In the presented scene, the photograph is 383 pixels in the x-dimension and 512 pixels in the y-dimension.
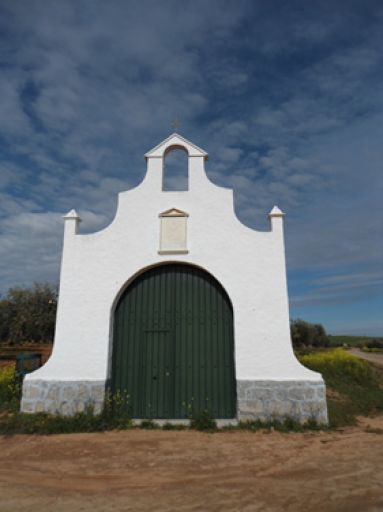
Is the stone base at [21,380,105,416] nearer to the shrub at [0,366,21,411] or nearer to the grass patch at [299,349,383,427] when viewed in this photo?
the shrub at [0,366,21,411]

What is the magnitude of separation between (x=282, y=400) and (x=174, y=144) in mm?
6166

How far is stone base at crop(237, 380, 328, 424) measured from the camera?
22.0 ft

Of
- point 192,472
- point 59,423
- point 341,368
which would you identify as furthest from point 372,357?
point 192,472

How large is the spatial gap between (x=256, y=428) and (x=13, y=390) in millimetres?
5968

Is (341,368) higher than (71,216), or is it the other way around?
(71,216)

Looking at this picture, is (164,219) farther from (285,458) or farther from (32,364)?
(32,364)

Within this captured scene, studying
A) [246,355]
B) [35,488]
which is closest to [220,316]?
[246,355]

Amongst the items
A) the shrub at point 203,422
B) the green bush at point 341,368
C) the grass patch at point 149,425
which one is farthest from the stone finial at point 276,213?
the green bush at point 341,368

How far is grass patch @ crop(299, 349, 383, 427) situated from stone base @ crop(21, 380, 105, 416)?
15.8 ft

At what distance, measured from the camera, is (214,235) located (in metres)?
7.66

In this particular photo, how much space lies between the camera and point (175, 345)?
7512 millimetres

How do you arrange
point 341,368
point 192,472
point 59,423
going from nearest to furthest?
point 192,472 < point 59,423 < point 341,368

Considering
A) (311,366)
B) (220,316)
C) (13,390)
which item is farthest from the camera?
(311,366)

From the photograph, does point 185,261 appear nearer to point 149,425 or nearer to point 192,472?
point 149,425
